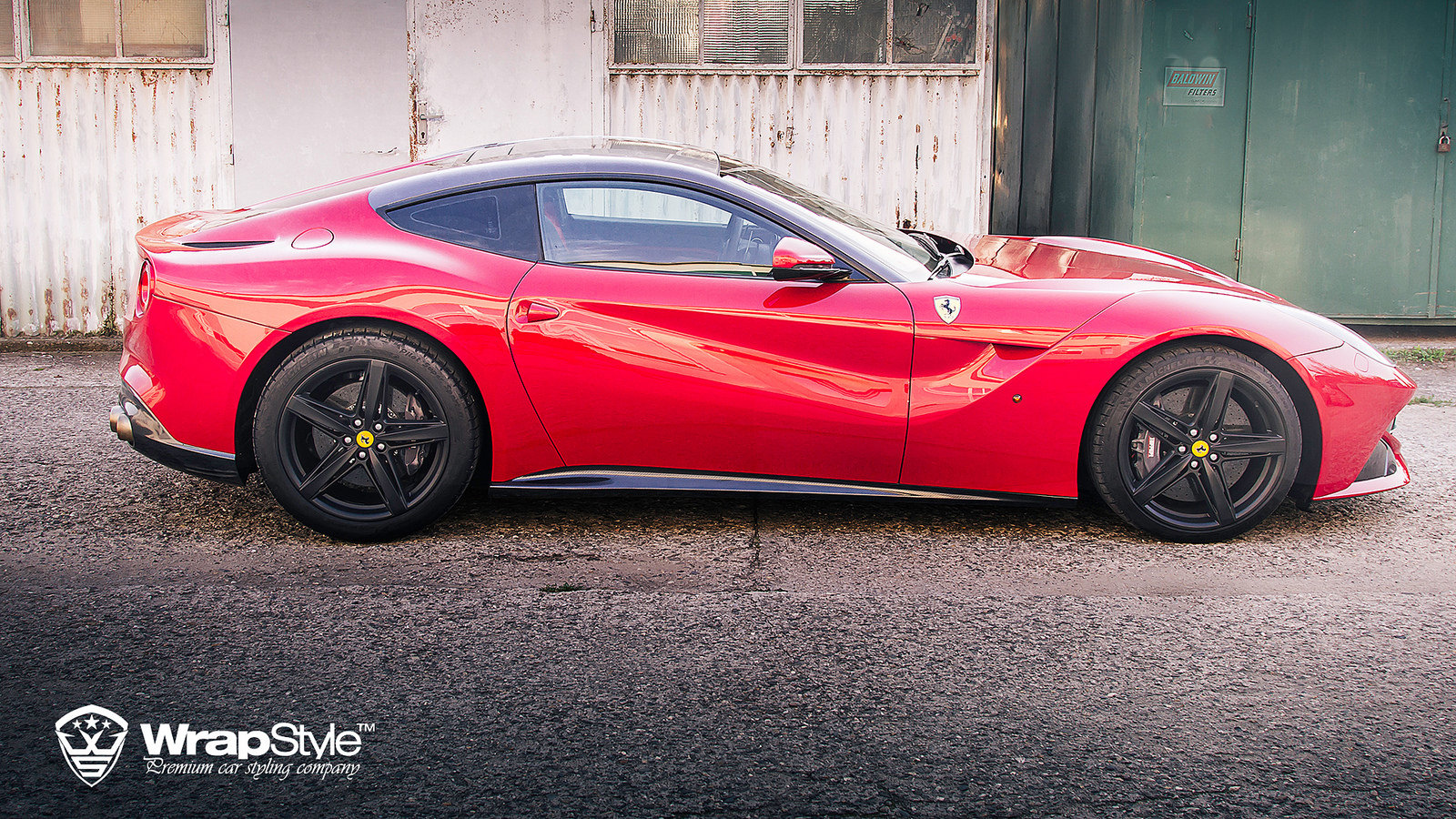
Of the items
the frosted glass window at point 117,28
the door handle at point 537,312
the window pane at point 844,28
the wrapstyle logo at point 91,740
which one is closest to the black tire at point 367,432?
the door handle at point 537,312

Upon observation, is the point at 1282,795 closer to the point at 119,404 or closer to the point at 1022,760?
the point at 1022,760

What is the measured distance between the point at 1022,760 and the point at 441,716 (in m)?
1.30

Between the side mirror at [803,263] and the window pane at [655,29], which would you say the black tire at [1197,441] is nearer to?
the side mirror at [803,263]

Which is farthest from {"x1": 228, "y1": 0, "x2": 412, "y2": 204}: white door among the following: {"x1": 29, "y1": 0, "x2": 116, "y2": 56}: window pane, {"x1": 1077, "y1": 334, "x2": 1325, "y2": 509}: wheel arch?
{"x1": 1077, "y1": 334, "x2": 1325, "y2": 509}: wheel arch

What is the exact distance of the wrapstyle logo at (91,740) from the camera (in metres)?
2.35

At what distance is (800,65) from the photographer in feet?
27.1

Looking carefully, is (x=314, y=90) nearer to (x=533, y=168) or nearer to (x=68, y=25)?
(x=68, y=25)

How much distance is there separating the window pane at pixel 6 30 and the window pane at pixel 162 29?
29.9 inches

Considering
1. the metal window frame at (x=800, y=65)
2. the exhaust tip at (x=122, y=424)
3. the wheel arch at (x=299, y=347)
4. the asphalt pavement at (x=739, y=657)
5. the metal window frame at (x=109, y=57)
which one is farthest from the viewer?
the metal window frame at (x=800, y=65)

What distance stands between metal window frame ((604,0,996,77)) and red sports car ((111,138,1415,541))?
15.5ft

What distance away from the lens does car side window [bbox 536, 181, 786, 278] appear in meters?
3.78

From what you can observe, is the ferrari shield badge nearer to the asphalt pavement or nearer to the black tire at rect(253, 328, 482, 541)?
the asphalt pavement

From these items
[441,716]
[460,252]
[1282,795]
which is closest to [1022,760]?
[1282,795]

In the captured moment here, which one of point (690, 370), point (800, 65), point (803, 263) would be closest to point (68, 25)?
point (800, 65)
